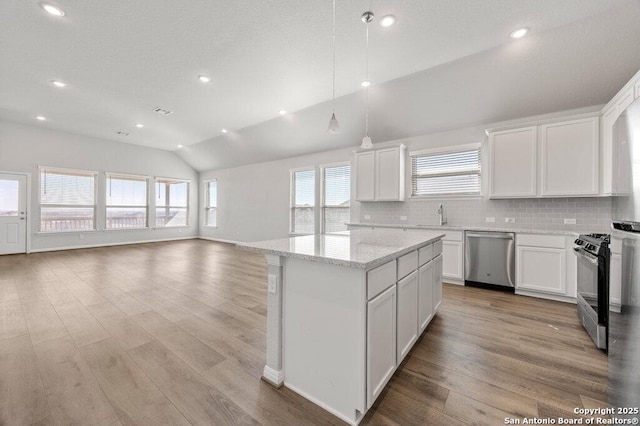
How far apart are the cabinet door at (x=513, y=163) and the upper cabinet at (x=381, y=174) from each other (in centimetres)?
147

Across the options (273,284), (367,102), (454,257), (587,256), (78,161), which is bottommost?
(454,257)

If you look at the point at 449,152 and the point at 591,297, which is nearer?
the point at 591,297

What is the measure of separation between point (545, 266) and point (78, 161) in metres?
10.9

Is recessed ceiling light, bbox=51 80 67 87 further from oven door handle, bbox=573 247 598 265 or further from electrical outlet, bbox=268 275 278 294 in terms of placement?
oven door handle, bbox=573 247 598 265

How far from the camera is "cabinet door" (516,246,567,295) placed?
3.41m

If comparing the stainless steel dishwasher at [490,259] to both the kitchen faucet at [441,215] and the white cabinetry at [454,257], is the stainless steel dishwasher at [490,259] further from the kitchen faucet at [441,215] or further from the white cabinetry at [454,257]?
the kitchen faucet at [441,215]

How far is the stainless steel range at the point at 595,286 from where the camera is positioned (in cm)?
222

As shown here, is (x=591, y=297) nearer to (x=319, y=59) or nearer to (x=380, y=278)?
(x=380, y=278)

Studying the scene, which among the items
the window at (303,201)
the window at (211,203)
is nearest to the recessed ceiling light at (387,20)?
the window at (303,201)

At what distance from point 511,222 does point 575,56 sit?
231cm

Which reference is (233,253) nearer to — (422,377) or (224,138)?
(224,138)

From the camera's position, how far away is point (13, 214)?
6402 mm

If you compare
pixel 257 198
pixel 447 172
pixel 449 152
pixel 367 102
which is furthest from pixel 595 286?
pixel 257 198

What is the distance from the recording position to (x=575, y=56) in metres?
3.06
